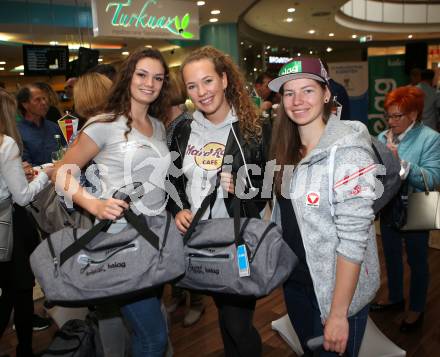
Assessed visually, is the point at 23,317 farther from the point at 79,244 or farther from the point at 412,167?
the point at 412,167

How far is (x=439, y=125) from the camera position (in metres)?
6.66

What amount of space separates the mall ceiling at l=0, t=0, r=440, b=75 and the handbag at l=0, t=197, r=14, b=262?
17.8ft

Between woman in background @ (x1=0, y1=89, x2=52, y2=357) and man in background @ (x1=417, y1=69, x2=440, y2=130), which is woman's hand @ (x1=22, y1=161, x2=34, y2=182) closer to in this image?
woman in background @ (x1=0, y1=89, x2=52, y2=357)

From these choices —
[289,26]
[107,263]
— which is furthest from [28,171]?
[289,26]

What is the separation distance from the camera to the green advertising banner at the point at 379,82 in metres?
6.52

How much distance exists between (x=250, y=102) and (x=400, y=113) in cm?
118

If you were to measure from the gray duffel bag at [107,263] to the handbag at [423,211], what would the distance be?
5.21 feet

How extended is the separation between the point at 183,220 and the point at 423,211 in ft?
5.07

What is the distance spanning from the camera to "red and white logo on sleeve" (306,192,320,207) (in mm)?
1290

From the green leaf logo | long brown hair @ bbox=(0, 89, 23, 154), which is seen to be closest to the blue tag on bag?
long brown hair @ bbox=(0, 89, 23, 154)

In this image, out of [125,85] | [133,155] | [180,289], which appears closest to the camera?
[133,155]

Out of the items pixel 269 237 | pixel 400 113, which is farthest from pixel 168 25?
pixel 269 237

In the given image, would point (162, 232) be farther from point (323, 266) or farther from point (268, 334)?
point (268, 334)

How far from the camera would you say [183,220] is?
165 cm
